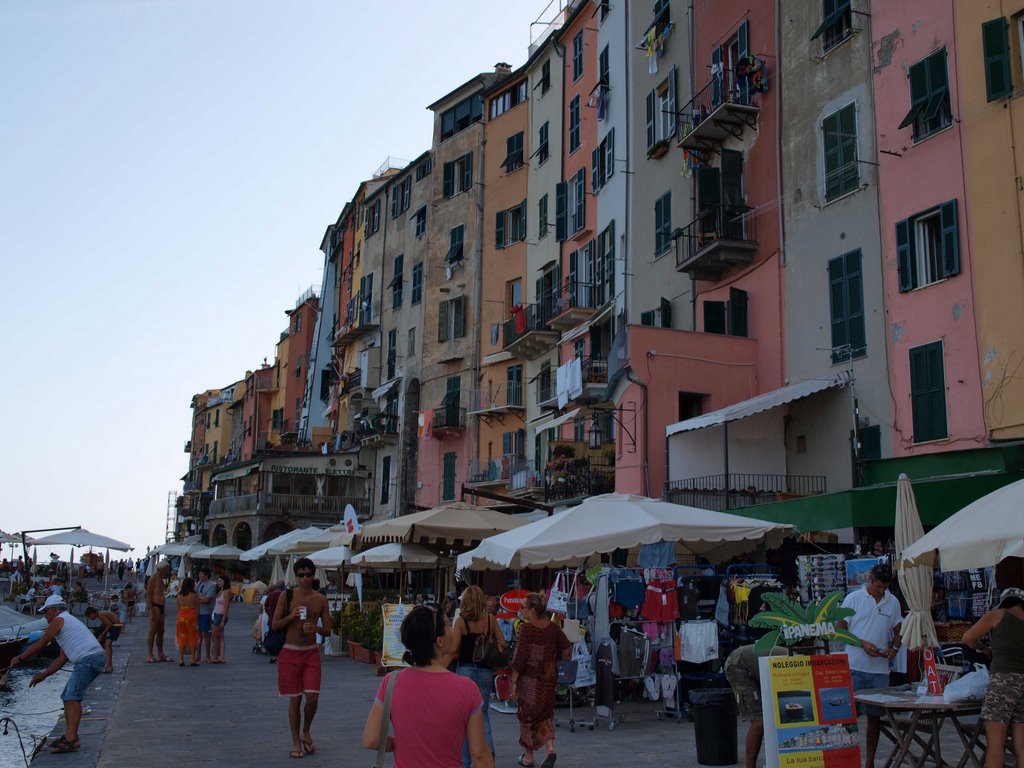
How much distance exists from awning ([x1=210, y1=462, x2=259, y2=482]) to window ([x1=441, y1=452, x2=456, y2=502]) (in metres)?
16.9

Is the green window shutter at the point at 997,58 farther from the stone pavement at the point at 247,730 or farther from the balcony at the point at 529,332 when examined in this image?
the balcony at the point at 529,332

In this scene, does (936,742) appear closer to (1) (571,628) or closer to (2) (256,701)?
(1) (571,628)

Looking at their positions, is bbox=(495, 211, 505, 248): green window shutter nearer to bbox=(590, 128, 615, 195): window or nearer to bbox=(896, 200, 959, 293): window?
bbox=(590, 128, 615, 195): window

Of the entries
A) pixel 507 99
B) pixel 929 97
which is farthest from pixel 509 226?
pixel 929 97

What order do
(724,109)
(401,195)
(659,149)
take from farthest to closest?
(401,195) < (659,149) < (724,109)

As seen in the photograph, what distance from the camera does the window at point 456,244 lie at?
4269cm

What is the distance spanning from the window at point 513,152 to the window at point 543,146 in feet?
5.99

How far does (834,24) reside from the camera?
20.8m

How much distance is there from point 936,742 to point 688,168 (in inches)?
780

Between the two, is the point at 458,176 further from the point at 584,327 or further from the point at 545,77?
the point at 584,327

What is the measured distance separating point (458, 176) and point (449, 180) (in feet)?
2.58

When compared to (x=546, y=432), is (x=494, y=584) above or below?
below

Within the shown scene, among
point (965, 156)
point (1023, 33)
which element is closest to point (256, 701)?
point (965, 156)

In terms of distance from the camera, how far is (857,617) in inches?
376
